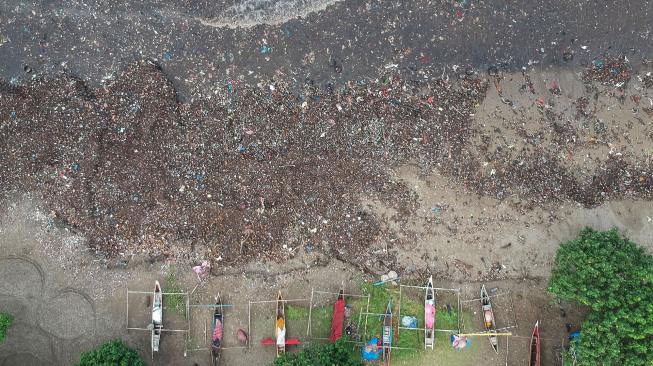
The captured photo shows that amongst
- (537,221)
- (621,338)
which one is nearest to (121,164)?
(537,221)

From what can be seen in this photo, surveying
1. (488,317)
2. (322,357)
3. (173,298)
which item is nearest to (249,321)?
(173,298)

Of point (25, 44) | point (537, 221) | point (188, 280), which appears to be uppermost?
point (25, 44)

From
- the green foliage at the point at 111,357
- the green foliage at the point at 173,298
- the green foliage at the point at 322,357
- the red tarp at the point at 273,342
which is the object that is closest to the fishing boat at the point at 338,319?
the red tarp at the point at 273,342

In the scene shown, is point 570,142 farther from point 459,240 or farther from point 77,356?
point 77,356

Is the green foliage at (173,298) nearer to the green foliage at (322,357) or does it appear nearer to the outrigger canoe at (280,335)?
the outrigger canoe at (280,335)

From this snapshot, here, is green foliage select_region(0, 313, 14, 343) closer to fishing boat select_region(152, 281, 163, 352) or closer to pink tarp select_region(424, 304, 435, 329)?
fishing boat select_region(152, 281, 163, 352)

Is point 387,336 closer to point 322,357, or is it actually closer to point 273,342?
point 322,357

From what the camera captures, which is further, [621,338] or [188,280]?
[188,280]
